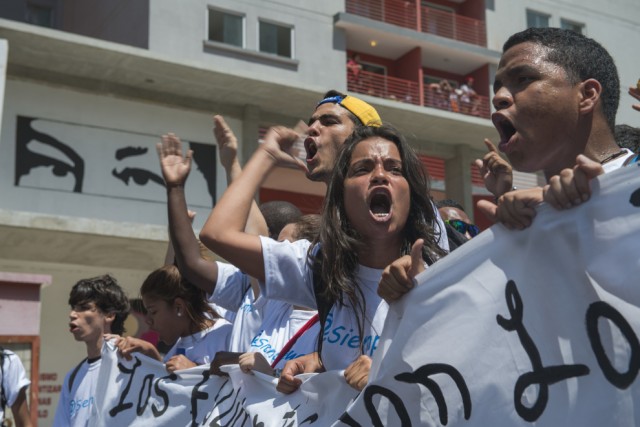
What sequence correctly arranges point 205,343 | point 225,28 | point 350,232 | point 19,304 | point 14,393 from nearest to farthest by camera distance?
point 350,232
point 205,343
point 14,393
point 19,304
point 225,28

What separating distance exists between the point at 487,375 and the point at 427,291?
30 cm

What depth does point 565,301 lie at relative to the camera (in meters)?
2.04

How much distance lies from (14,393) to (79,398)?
1.31 m

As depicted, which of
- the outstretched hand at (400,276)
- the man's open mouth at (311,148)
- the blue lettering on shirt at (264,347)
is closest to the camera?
the outstretched hand at (400,276)

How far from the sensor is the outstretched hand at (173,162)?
3.60 m

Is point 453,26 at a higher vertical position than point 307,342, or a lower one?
higher

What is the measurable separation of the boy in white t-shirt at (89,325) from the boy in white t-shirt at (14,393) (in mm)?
842

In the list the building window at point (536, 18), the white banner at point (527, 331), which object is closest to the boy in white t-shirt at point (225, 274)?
the white banner at point (527, 331)

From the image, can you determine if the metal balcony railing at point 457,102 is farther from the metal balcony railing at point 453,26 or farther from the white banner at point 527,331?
the white banner at point 527,331

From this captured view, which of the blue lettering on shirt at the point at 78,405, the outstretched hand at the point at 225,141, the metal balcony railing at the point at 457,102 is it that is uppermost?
the metal balcony railing at the point at 457,102

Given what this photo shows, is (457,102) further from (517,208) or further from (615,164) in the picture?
(517,208)

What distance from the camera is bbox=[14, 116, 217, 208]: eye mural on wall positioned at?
17953 millimetres

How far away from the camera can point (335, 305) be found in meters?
2.78

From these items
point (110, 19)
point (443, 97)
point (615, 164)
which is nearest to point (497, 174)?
point (615, 164)
